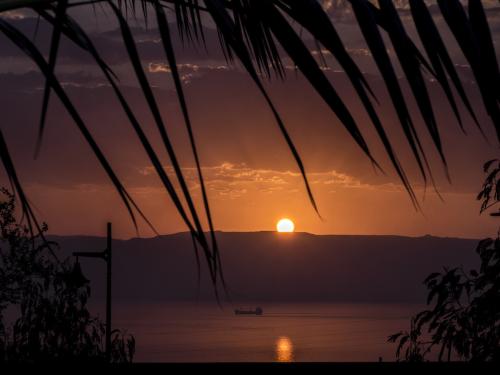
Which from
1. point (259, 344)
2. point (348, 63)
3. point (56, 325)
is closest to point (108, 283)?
point (56, 325)

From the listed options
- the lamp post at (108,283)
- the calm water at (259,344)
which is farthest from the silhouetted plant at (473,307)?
the calm water at (259,344)

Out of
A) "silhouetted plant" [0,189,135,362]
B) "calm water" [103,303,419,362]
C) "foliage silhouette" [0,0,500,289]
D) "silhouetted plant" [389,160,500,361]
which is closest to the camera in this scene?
"foliage silhouette" [0,0,500,289]

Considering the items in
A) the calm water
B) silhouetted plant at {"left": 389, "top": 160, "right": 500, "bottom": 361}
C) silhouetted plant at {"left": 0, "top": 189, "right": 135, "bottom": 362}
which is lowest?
silhouetted plant at {"left": 389, "top": 160, "right": 500, "bottom": 361}

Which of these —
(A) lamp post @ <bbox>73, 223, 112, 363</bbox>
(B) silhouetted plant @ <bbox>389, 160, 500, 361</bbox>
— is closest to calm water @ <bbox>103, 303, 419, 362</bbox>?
(A) lamp post @ <bbox>73, 223, 112, 363</bbox>

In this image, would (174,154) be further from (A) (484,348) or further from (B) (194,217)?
(A) (484,348)

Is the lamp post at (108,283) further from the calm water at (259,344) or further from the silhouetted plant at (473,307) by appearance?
the calm water at (259,344)

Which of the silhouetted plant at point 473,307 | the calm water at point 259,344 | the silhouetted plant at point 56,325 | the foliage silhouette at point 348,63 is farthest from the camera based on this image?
the calm water at point 259,344

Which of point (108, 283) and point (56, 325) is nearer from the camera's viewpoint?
point (56, 325)

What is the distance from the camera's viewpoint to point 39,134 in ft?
6.03

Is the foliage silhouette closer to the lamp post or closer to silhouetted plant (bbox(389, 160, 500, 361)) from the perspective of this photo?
silhouetted plant (bbox(389, 160, 500, 361))

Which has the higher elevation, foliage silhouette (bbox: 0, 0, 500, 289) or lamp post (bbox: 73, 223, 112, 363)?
lamp post (bbox: 73, 223, 112, 363)

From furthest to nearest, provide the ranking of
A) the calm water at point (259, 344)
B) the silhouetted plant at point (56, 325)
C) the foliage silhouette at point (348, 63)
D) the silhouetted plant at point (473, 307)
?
the calm water at point (259, 344) < the silhouetted plant at point (56, 325) < the silhouetted plant at point (473, 307) < the foliage silhouette at point (348, 63)

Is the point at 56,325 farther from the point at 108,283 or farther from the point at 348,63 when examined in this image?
the point at 348,63

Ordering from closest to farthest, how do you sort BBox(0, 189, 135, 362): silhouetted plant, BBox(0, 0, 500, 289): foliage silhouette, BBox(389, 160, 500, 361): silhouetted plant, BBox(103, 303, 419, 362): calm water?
BBox(0, 0, 500, 289): foliage silhouette → BBox(389, 160, 500, 361): silhouetted plant → BBox(0, 189, 135, 362): silhouetted plant → BBox(103, 303, 419, 362): calm water
